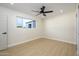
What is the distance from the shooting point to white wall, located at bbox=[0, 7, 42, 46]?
237cm

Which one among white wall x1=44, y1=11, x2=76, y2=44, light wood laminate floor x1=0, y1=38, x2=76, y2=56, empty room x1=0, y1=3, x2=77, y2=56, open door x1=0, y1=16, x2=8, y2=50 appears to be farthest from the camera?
white wall x1=44, y1=11, x2=76, y2=44

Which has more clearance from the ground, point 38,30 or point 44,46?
point 38,30

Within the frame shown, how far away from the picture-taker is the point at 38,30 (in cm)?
275

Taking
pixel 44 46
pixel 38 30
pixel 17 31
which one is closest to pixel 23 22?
pixel 17 31

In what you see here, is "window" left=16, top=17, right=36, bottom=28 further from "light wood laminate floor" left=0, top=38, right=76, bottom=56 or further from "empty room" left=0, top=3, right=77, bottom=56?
"light wood laminate floor" left=0, top=38, right=76, bottom=56

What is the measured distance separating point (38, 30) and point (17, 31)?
0.73m

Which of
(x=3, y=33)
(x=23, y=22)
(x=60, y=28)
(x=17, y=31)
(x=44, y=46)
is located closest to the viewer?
(x=3, y=33)

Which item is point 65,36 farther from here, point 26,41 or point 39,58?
point 39,58

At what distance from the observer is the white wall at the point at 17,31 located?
2368mm

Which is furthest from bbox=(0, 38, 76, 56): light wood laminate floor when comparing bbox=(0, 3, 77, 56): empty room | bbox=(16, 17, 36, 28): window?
bbox=(16, 17, 36, 28): window

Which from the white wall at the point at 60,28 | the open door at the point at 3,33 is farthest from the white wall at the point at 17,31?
the white wall at the point at 60,28

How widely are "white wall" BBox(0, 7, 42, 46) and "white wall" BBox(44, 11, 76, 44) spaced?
318 millimetres

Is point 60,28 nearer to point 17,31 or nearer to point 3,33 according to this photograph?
point 17,31

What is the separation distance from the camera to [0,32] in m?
2.25
